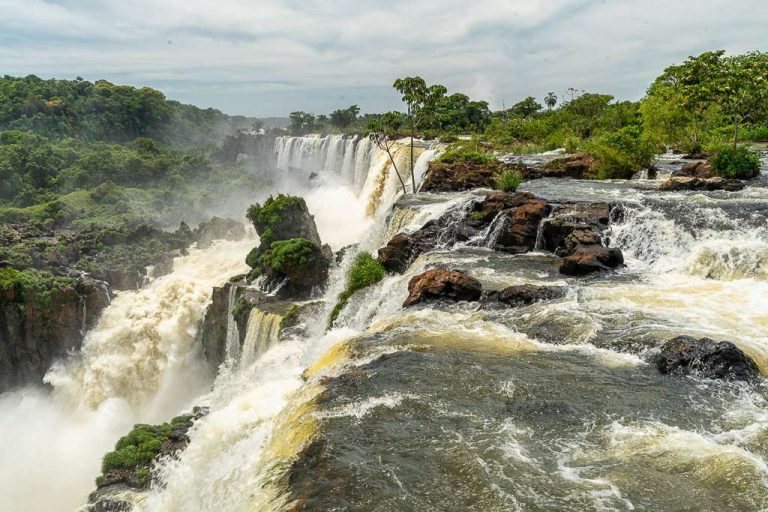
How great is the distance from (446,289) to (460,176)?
51.2 feet

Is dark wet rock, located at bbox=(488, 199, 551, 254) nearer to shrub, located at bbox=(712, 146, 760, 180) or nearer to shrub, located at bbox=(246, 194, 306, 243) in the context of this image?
shrub, located at bbox=(712, 146, 760, 180)

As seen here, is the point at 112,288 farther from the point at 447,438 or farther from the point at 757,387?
the point at 757,387

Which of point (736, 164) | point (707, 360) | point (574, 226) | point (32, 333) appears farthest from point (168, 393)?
point (736, 164)

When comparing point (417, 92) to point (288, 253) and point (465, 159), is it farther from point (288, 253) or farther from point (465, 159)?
point (288, 253)

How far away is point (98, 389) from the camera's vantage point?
85.0 ft

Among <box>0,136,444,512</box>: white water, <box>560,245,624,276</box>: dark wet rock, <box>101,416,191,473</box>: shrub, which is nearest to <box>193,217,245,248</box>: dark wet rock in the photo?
<box>0,136,444,512</box>: white water

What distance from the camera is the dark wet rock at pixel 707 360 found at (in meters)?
8.78

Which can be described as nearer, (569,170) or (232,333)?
(232,333)

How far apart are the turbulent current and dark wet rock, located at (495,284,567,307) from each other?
1.16ft

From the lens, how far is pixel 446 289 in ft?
44.4

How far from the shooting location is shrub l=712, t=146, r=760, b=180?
2238cm

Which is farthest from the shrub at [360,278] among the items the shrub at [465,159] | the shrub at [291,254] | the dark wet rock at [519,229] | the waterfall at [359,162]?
the waterfall at [359,162]

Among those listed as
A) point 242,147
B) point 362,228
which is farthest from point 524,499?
point 242,147

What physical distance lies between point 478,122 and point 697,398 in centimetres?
6671
